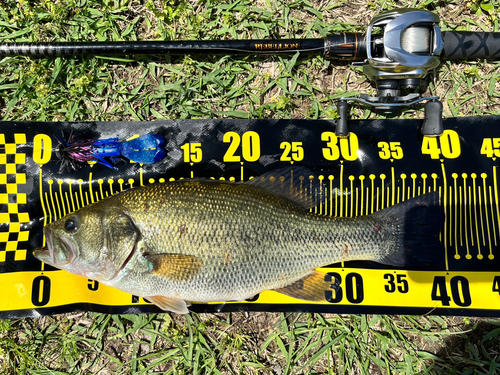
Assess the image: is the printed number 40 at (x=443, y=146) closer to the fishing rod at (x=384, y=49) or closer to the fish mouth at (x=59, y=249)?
the fishing rod at (x=384, y=49)

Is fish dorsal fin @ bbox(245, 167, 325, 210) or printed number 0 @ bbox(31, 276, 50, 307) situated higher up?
fish dorsal fin @ bbox(245, 167, 325, 210)

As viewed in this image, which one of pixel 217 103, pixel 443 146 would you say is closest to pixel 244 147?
pixel 217 103

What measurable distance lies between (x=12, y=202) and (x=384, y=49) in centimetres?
314

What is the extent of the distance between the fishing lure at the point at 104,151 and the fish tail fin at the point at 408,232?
1817 millimetres

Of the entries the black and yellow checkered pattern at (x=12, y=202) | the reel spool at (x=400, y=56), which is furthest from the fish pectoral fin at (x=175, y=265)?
the reel spool at (x=400, y=56)

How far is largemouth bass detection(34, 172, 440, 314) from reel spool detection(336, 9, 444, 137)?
2.65ft

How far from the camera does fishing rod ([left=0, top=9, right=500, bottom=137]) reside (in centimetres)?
235

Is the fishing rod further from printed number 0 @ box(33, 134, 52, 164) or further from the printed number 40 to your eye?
printed number 0 @ box(33, 134, 52, 164)

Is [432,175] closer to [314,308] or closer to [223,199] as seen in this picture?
[314,308]

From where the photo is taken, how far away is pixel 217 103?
283 centimetres

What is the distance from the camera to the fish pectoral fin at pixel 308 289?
2.38 metres

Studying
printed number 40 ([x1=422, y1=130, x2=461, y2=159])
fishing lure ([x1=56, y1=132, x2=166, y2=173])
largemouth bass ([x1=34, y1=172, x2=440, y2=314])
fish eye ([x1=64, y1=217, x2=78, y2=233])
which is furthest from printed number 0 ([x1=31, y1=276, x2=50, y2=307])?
printed number 40 ([x1=422, y1=130, x2=461, y2=159])

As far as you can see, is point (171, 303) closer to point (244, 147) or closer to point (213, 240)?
point (213, 240)

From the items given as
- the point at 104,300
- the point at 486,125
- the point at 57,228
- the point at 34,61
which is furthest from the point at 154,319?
the point at 486,125
